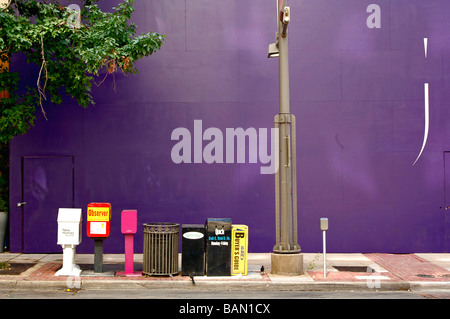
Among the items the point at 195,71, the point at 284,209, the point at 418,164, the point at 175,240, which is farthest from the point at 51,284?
the point at 418,164

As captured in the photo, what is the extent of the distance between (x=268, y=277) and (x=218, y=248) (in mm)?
1146

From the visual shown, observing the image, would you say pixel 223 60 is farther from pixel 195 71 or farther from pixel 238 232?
pixel 238 232

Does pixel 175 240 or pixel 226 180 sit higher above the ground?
pixel 226 180

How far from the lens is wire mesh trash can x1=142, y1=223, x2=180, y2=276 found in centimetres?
1073

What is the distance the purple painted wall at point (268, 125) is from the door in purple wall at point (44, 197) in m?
0.08

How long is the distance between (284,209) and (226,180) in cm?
319

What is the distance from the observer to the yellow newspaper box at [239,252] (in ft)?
36.3

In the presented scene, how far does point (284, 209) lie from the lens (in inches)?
445

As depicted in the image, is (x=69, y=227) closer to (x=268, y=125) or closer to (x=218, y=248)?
(x=218, y=248)

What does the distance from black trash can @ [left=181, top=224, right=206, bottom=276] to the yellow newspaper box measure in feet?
1.97

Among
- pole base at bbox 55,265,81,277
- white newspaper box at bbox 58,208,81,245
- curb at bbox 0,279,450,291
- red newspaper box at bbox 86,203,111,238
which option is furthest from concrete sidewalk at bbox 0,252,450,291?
red newspaper box at bbox 86,203,111,238

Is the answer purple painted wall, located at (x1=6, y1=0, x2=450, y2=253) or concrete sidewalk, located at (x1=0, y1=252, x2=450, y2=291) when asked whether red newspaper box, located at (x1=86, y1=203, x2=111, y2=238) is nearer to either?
concrete sidewalk, located at (x1=0, y1=252, x2=450, y2=291)

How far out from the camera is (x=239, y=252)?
36.3ft

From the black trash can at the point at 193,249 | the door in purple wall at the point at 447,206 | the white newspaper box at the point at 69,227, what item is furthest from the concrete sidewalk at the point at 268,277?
the door in purple wall at the point at 447,206
